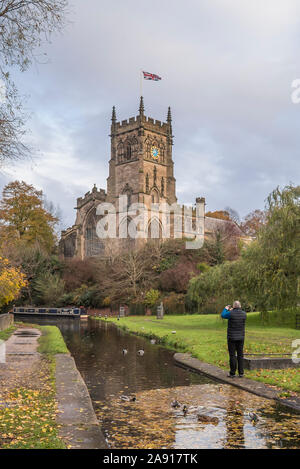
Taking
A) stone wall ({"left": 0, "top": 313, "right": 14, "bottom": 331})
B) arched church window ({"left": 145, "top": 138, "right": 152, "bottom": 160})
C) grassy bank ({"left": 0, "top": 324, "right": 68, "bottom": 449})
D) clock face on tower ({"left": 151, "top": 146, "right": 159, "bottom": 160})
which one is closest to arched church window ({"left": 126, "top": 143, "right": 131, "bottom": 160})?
arched church window ({"left": 145, "top": 138, "right": 152, "bottom": 160})

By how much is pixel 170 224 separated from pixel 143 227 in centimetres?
475

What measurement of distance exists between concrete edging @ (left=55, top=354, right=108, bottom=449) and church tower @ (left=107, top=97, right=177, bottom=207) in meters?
60.5

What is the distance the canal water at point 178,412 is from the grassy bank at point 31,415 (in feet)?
2.65

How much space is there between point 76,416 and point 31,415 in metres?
0.69

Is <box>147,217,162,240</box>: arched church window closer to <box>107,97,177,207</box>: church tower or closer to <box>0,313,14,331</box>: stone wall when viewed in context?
<box>107,97,177,207</box>: church tower

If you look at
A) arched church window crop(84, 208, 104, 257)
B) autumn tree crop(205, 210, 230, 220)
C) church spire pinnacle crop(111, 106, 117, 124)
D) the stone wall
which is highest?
church spire pinnacle crop(111, 106, 117, 124)

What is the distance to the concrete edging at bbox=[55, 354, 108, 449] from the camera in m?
5.94

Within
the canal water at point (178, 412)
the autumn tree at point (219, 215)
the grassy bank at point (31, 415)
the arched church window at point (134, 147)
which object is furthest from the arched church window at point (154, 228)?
the grassy bank at point (31, 415)

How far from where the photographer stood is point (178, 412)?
7.83 metres

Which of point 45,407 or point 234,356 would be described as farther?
point 234,356

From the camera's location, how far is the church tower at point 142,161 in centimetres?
7171

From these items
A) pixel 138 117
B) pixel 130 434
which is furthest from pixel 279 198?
pixel 138 117

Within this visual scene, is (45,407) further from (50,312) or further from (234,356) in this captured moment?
(50,312)

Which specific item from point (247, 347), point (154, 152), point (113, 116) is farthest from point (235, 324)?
point (113, 116)
